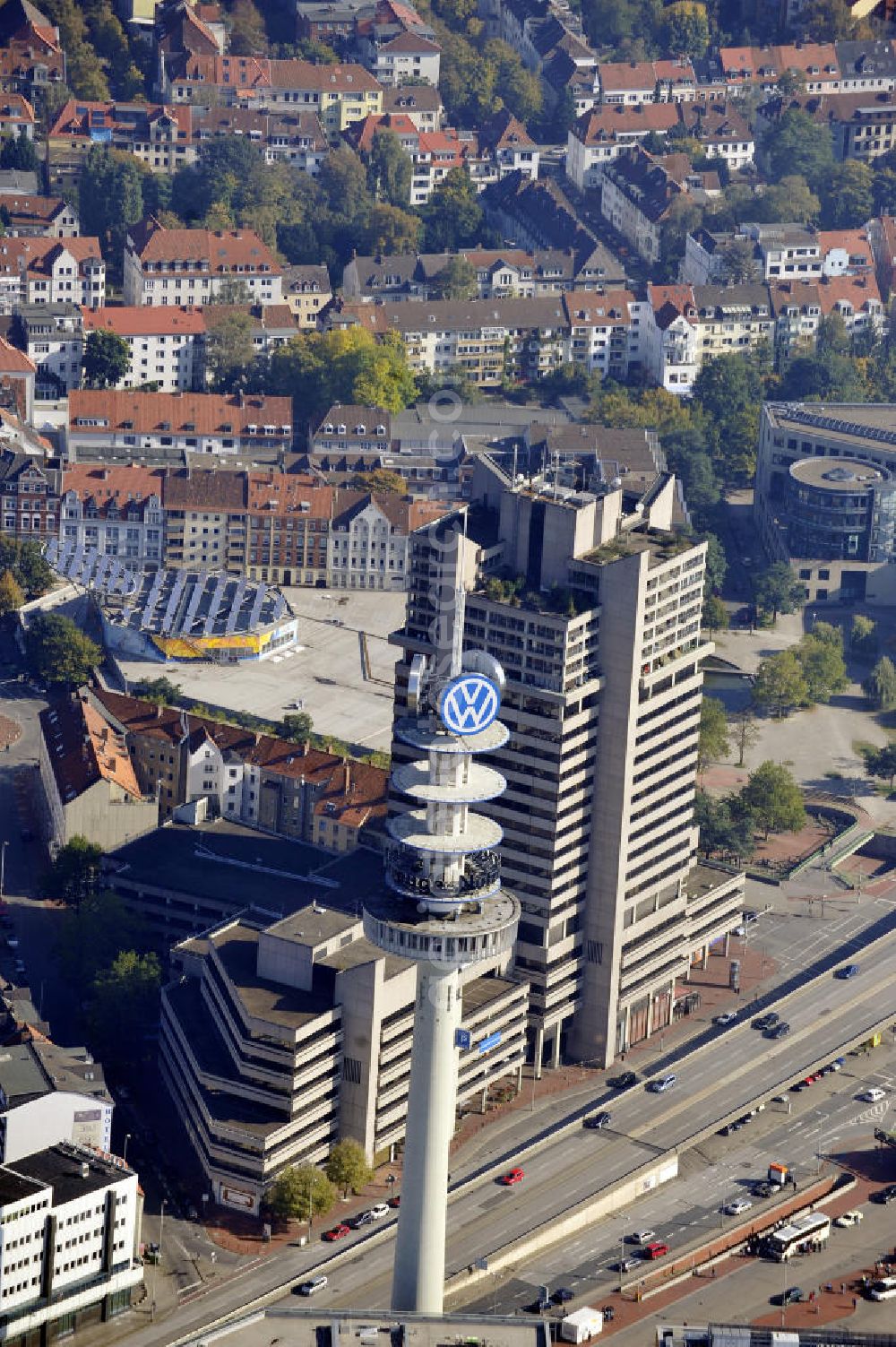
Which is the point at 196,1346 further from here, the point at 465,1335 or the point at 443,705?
the point at 443,705

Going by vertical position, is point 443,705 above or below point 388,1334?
above

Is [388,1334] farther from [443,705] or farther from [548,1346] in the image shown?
[443,705]

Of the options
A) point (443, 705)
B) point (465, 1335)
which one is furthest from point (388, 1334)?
point (443, 705)

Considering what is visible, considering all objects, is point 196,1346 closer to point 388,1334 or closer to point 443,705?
point 388,1334

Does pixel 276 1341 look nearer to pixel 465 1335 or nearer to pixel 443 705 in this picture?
pixel 465 1335

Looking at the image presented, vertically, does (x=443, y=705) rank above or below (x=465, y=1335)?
above
